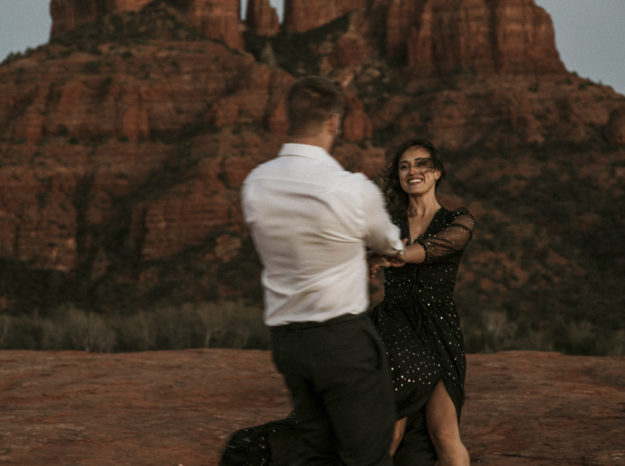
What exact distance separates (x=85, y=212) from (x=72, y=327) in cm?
2812

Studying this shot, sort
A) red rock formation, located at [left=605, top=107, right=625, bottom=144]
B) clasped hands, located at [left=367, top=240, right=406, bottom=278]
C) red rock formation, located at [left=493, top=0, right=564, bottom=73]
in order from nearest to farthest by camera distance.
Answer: clasped hands, located at [left=367, top=240, right=406, bottom=278] < red rock formation, located at [left=605, top=107, right=625, bottom=144] < red rock formation, located at [left=493, top=0, right=564, bottom=73]

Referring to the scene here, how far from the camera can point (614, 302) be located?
30.5m

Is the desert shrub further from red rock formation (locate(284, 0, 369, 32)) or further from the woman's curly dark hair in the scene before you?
red rock formation (locate(284, 0, 369, 32))

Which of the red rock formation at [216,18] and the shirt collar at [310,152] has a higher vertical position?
the red rock formation at [216,18]

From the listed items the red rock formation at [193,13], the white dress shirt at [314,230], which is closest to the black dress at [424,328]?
the white dress shirt at [314,230]

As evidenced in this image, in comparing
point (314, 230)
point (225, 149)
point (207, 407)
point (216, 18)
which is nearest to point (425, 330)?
point (314, 230)

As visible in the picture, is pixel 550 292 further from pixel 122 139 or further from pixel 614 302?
pixel 122 139

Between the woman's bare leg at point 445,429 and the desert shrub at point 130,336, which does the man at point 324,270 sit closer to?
the woman's bare leg at point 445,429

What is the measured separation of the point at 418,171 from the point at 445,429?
1.41m

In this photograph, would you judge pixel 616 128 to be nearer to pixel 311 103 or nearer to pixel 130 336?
pixel 130 336

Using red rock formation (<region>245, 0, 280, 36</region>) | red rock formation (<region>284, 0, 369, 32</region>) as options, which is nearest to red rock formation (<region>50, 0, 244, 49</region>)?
red rock formation (<region>245, 0, 280, 36</region>)

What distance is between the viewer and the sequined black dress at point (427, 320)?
3.57m

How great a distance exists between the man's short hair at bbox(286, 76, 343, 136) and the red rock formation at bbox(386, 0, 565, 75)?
62447mm

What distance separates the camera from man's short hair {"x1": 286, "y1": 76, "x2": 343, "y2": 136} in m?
2.73
